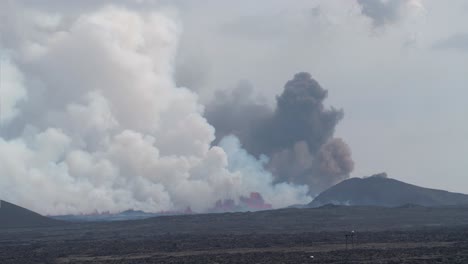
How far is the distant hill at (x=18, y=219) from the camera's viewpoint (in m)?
141

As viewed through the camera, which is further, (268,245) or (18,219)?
(18,219)

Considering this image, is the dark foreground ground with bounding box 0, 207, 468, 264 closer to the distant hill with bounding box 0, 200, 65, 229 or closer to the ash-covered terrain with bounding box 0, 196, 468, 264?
the ash-covered terrain with bounding box 0, 196, 468, 264

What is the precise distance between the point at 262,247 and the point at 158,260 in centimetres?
1437

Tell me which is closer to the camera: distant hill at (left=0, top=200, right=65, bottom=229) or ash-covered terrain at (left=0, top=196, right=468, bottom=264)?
ash-covered terrain at (left=0, top=196, right=468, bottom=264)

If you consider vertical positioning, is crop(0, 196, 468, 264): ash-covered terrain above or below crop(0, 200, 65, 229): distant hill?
below

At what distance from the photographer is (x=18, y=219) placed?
14512 cm

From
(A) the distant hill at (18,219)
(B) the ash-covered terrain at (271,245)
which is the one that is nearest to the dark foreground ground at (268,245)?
(B) the ash-covered terrain at (271,245)

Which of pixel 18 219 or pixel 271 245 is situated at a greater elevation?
pixel 18 219

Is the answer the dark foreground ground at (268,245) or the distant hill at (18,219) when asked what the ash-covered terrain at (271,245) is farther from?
the distant hill at (18,219)

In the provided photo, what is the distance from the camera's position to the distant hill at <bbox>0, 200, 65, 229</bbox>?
140975 mm

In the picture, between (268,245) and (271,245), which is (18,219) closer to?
(268,245)

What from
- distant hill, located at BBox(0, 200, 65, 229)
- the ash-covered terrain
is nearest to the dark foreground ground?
the ash-covered terrain

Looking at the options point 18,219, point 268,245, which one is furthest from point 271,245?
point 18,219

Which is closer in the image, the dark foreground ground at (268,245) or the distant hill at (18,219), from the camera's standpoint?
the dark foreground ground at (268,245)
